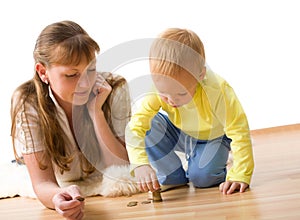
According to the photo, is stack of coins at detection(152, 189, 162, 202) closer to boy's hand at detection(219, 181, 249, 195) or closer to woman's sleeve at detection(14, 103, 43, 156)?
boy's hand at detection(219, 181, 249, 195)

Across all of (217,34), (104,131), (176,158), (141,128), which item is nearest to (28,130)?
(104,131)

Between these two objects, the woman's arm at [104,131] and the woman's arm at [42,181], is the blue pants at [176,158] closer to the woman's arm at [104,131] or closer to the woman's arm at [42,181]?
the woman's arm at [104,131]

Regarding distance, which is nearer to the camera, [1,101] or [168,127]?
[168,127]

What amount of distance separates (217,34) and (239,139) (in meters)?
1.39

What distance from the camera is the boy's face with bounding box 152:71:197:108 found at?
1378 millimetres

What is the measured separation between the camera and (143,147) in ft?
5.03

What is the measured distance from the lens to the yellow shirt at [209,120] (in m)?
1.44

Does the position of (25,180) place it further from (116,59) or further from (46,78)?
(116,59)

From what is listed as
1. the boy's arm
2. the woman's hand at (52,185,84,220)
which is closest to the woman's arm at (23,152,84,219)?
the woman's hand at (52,185,84,220)

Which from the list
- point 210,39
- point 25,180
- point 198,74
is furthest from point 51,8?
point 198,74

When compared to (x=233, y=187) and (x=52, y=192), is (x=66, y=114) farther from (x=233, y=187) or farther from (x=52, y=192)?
(x=233, y=187)

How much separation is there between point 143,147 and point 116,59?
0.98 ft

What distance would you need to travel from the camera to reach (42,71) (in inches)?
63.8

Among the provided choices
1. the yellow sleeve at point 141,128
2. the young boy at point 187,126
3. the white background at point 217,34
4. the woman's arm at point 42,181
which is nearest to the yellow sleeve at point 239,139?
the young boy at point 187,126
